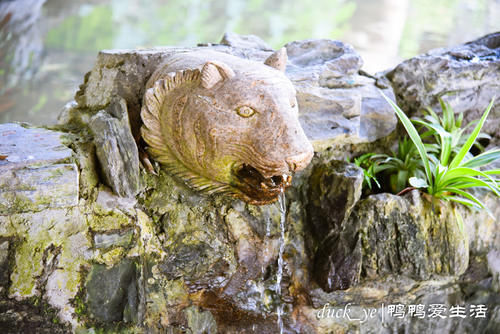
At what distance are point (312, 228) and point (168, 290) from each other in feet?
2.99

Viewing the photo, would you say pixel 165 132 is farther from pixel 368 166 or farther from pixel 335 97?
pixel 368 166

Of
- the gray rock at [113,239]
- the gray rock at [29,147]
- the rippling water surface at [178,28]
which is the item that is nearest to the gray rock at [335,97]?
the gray rock at [113,239]

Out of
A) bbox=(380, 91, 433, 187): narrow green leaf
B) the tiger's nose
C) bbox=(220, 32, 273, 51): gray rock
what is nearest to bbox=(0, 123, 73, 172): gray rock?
the tiger's nose

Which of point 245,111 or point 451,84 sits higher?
point 245,111

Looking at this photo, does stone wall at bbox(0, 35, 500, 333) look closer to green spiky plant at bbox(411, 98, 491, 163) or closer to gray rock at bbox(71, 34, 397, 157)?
gray rock at bbox(71, 34, 397, 157)

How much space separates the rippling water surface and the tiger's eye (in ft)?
11.6

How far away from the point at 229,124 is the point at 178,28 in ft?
18.8

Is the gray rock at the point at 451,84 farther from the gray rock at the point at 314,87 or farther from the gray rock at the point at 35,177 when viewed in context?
the gray rock at the point at 35,177

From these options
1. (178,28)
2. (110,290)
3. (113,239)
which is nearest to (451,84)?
(113,239)

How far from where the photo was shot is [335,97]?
116 inches

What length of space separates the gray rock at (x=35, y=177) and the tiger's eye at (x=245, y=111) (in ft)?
2.50

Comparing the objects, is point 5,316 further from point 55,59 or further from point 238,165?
point 55,59

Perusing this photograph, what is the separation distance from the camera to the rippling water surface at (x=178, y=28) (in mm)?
5641

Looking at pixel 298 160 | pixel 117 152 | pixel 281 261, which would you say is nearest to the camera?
pixel 298 160
